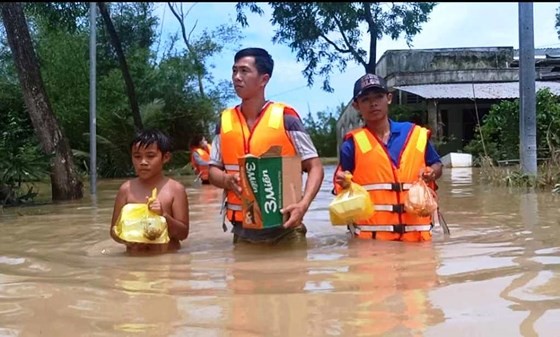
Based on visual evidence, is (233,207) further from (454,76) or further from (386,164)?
(454,76)

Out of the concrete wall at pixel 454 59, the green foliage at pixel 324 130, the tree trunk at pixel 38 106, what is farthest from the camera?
the green foliage at pixel 324 130

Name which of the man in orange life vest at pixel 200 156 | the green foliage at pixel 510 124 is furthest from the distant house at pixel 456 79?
the man in orange life vest at pixel 200 156

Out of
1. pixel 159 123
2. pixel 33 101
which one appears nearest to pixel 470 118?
pixel 159 123

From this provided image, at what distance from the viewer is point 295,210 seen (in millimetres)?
4180

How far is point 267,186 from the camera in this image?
4.10 m

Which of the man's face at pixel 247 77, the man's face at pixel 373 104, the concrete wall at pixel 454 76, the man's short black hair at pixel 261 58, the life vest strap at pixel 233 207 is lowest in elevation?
the life vest strap at pixel 233 207

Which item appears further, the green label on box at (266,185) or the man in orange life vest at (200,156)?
the man in orange life vest at (200,156)

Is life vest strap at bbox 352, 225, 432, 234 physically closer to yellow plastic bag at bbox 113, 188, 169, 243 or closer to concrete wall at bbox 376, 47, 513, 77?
yellow plastic bag at bbox 113, 188, 169, 243

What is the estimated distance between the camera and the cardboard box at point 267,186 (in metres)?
4.08

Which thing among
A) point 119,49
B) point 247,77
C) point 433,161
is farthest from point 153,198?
point 119,49

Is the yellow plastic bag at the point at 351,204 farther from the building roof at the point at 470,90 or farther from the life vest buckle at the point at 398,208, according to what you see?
the building roof at the point at 470,90

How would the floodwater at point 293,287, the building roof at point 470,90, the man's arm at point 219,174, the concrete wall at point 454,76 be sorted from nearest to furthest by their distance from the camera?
the floodwater at point 293,287 < the man's arm at point 219,174 < the building roof at point 470,90 < the concrete wall at point 454,76

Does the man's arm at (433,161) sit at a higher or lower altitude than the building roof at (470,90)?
lower

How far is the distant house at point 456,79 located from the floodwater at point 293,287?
17.1 metres
